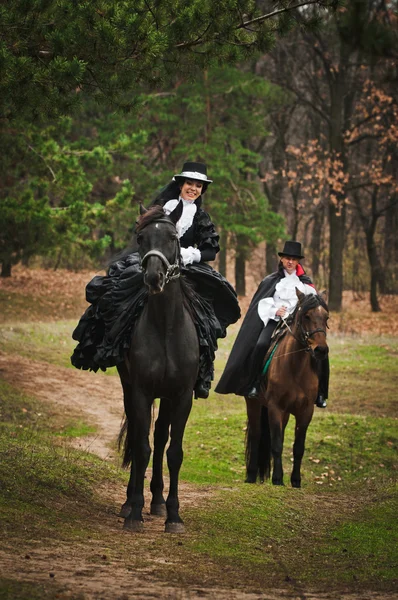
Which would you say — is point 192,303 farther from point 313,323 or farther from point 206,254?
point 313,323

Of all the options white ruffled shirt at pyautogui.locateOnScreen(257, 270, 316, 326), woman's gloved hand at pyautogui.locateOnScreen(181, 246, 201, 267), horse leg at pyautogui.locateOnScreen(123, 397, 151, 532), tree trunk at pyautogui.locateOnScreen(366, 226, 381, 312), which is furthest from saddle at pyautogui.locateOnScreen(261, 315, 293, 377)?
tree trunk at pyautogui.locateOnScreen(366, 226, 381, 312)

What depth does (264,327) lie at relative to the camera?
12.9 metres

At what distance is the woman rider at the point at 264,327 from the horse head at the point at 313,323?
0.78 meters

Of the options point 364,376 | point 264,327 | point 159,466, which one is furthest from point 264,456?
point 364,376

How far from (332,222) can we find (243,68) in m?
10.3

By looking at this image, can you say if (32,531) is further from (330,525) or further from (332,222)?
(332,222)

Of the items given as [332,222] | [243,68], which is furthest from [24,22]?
[243,68]

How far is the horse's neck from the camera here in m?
8.01

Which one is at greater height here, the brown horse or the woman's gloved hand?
the woman's gloved hand

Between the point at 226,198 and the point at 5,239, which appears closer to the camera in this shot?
the point at 5,239

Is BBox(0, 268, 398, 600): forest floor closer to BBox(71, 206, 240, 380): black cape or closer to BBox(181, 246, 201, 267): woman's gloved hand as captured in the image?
BBox(71, 206, 240, 380): black cape

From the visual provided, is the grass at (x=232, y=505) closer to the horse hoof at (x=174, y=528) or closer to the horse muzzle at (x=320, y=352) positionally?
the horse hoof at (x=174, y=528)

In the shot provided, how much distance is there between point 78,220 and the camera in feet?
84.7

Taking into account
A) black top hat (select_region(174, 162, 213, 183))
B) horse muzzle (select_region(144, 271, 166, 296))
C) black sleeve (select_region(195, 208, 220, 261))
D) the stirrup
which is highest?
black top hat (select_region(174, 162, 213, 183))
